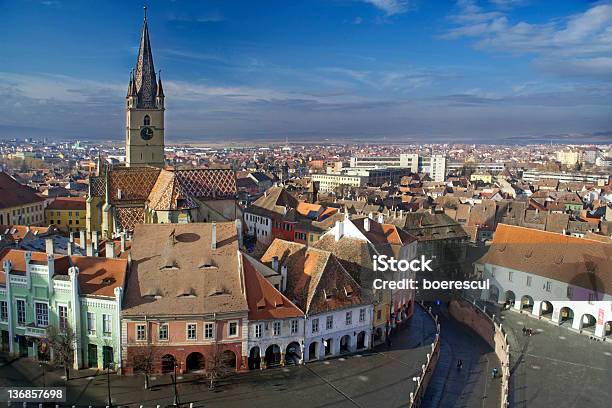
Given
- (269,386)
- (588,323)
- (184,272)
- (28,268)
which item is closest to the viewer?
(269,386)

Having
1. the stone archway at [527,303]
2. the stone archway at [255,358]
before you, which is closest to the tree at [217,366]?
the stone archway at [255,358]

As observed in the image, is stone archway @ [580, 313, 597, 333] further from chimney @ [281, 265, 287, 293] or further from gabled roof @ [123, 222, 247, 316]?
gabled roof @ [123, 222, 247, 316]

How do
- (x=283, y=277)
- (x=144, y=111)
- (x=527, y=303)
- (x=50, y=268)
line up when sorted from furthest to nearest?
1. (x=144, y=111)
2. (x=527, y=303)
3. (x=283, y=277)
4. (x=50, y=268)

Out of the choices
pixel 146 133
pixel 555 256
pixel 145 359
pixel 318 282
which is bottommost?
pixel 145 359

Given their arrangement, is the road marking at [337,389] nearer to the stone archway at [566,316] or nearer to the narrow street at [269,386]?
the narrow street at [269,386]

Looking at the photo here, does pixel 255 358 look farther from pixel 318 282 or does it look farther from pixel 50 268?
pixel 50 268

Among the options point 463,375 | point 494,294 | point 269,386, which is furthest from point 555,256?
point 269,386

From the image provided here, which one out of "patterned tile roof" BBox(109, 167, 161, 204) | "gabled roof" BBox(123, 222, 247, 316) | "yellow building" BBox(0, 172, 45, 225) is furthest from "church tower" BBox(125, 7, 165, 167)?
"gabled roof" BBox(123, 222, 247, 316)
